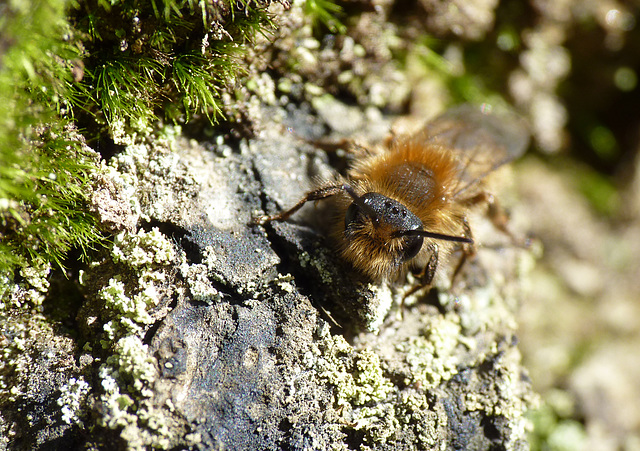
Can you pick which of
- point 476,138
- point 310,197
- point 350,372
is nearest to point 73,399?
point 350,372

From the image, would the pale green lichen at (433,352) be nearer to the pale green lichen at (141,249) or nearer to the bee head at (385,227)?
the bee head at (385,227)

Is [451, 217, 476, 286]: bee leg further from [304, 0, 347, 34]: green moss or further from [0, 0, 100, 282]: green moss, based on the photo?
[0, 0, 100, 282]: green moss

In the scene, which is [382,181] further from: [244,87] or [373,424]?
[373,424]

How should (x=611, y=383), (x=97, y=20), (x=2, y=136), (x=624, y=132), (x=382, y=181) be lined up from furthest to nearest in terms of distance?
(x=624, y=132), (x=611, y=383), (x=382, y=181), (x=97, y=20), (x=2, y=136)

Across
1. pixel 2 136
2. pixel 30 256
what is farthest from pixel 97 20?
pixel 30 256

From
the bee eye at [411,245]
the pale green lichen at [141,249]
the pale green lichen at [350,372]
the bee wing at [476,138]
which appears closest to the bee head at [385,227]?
the bee eye at [411,245]

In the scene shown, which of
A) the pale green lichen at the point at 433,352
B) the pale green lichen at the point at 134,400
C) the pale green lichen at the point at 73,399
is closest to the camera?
the pale green lichen at the point at 134,400

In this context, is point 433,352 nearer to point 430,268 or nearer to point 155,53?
point 430,268
